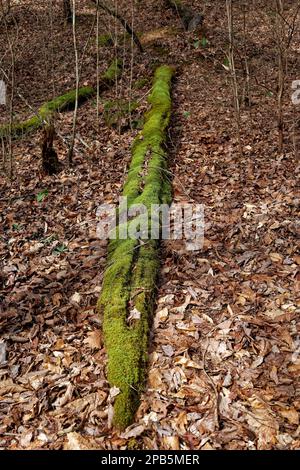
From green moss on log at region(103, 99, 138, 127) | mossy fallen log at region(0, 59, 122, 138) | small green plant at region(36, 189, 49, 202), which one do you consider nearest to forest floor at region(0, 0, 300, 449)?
small green plant at region(36, 189, 49, 202)

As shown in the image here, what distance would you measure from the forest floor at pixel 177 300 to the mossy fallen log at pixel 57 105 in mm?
752

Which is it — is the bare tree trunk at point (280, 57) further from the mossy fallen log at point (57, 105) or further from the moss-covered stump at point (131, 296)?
the mossy fallen log at point (57, 105)

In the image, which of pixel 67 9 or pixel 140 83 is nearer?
pixel 140 83

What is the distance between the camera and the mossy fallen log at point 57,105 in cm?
887

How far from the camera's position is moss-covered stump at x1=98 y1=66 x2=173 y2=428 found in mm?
3205

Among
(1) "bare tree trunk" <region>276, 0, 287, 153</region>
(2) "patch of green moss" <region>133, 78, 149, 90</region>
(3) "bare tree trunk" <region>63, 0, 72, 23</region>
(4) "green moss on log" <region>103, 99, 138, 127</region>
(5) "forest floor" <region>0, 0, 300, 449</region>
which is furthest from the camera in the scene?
(3) "bare tree trunk" <region>63, 0, 72, 23</region>

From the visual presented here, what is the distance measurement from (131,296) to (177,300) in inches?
18.2

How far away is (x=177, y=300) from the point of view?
4043 millimetres

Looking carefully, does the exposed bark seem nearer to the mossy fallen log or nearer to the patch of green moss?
the mossy fallen log

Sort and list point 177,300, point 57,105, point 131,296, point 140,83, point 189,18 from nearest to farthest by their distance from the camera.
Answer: point 131,296, point 177,300, point 57,105, point 140,83, point 189,18

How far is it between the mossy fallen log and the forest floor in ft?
2.47

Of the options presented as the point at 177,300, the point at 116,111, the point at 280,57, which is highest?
the point at 280,57

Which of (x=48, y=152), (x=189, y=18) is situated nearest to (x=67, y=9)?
(x=189, y=18)

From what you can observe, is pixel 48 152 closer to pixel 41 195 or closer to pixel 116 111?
pixel 41 195
